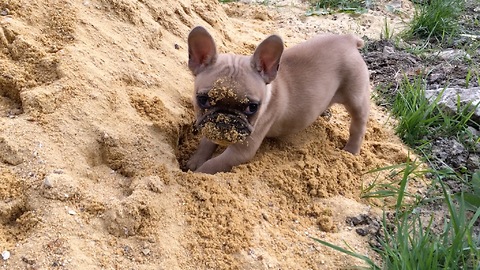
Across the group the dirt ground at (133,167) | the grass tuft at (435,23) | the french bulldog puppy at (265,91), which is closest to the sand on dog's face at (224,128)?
the french bulldog puppy at (265,91)

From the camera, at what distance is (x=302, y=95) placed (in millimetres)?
3846

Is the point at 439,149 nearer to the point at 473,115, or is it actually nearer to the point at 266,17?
the point at 473,115

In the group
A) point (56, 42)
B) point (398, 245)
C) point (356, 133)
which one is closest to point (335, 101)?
point (356, 133)

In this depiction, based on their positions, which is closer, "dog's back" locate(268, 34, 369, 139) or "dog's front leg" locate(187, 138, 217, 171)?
"dog's front leg" locate(187, 138, 217, 171)

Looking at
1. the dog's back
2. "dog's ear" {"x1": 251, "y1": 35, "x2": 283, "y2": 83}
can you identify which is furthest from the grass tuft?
"dog's ear" {"x1": 251, "y1": 35, "x2": 283, "y2": 83}

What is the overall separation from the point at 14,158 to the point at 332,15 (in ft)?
15.4

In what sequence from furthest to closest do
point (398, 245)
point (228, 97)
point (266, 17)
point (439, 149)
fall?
point (266, 17), point (439, 149), point (228, 97), point (398, 245)

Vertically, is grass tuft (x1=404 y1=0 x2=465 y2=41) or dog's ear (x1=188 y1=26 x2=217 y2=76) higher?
dog's ear (x1=188 y1=26 x2=217 y2=76)

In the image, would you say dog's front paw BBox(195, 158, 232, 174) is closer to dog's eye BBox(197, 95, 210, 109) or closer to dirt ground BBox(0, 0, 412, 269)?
dirt ground BBox(0, 0, 412, 269)

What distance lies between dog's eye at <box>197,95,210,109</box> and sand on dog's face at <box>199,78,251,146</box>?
0.04 meters

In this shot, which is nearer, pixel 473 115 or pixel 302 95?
pixel 302 95

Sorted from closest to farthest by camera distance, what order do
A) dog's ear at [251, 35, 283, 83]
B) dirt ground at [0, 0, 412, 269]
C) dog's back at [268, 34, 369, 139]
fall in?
dirt ground at [0, 0, 412, 269] → dog's ear at [251, 35, 283, 83] → dog's back at [268, 34, 369, 139]

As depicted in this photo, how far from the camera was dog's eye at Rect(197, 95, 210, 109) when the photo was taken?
3.22 m

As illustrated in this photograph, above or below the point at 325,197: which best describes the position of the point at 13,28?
above
